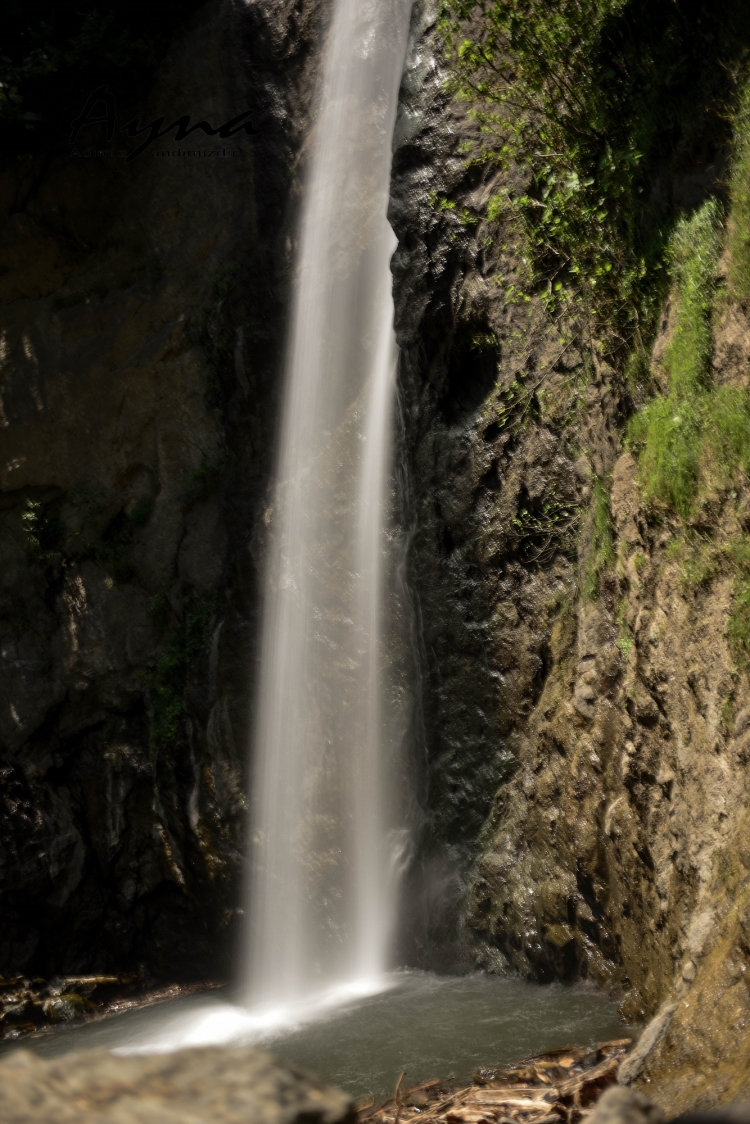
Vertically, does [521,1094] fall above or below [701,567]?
below

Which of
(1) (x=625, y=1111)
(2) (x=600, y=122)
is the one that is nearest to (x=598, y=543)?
(2) (x=600, y=122)

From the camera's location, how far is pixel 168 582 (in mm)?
11438

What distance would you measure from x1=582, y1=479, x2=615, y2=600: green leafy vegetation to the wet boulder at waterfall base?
185 inches

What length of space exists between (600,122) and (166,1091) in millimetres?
6195

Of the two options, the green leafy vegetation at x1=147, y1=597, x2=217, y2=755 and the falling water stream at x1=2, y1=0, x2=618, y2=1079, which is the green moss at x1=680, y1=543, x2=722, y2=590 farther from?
the green leafy vegetation at x1=147, y1=597, x2=217, y2=755

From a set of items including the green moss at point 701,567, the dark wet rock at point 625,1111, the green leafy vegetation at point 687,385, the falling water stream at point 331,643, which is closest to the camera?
the dark wet rock at point 625,1111

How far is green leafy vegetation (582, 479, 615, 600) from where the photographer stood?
6141mm

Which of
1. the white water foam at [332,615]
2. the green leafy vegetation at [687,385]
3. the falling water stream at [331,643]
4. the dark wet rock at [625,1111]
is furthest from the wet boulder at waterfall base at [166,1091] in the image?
the white water foam at [332,615]

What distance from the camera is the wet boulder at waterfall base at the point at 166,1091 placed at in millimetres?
1574

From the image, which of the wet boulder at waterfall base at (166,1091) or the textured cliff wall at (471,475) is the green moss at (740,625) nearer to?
the textured cliff wall at (471,475)

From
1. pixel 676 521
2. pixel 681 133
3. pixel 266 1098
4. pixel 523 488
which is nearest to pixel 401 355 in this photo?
pixel 523 488

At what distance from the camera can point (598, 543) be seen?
6312mm

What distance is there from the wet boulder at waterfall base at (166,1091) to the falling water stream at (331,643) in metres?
5.61

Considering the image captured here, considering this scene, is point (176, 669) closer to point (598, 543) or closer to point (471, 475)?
point (471, 475)
